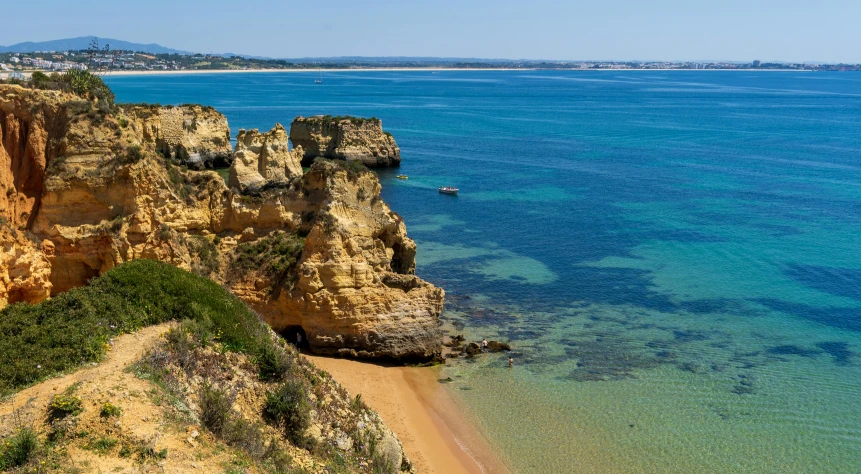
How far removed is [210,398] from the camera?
516 inches

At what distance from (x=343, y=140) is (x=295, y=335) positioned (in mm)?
46338

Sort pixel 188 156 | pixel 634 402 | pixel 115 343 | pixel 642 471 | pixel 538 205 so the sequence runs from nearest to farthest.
Result: 1. pixel 115 343
2. pixel 642 471
3. pixel 634 402
4. pixel 538 205
5. pixel 188 156

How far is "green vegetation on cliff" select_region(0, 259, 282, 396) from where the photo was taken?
1332cm

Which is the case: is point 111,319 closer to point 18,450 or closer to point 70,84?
point 18,450

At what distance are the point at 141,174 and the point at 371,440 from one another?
11.2 metres

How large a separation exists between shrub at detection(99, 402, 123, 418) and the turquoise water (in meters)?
11.9

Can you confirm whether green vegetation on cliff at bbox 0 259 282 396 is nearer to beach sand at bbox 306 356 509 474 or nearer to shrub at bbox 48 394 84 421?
shrub at bbox 48 394 84 421

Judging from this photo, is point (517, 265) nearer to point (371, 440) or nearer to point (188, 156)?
point (371, 440)

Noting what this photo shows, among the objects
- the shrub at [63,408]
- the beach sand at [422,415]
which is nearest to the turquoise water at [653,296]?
the beach sand at [422,415]

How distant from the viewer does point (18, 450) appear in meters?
10.7

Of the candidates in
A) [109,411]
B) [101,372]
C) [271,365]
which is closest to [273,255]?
[271,365]

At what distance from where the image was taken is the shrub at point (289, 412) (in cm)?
1414

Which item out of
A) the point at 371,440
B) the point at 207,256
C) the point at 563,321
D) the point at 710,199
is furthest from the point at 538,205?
the point at 371,440

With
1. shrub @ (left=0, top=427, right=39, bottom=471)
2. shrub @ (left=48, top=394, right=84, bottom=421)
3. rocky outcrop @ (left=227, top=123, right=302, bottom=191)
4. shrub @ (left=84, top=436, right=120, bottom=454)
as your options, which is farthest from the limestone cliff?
shrub @ (left=84, top=436, right=120, bottom=454)
